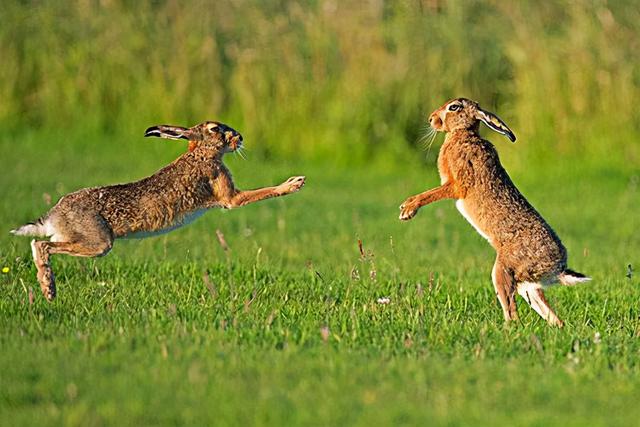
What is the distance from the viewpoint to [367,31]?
1864cm

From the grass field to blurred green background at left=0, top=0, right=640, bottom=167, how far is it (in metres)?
3.86

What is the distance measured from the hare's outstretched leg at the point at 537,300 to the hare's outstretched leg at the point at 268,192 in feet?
5.01

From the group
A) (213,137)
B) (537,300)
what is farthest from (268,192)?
(537,300)

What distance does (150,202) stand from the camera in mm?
8547

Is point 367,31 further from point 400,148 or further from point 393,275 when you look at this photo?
point 393,275

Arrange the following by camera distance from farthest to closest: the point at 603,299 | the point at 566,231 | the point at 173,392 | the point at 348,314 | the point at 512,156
Answer: the point at 512,156
the point at 566,231
the point at 603,299
the point at 348,314
the point at 173,392

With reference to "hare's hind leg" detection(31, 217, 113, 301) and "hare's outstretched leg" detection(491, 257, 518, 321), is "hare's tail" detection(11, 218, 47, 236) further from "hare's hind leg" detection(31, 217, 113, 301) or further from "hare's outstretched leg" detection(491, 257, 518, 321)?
"hare's outstretched leg" detection(491, 257, 518, 321)

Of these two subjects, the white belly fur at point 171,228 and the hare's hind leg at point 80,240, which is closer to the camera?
the hare's hind leg at point 80,240

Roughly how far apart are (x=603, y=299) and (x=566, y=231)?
3.96 metres

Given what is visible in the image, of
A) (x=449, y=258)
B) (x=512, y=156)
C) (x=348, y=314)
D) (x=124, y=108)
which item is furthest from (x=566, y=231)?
(x=124, y=108)

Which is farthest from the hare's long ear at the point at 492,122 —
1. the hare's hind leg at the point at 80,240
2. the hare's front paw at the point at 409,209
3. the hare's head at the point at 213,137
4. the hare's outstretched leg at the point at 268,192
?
the hare's hind leg at the point at 80,240

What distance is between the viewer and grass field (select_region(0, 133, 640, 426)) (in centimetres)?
582

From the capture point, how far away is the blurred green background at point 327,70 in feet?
56.4

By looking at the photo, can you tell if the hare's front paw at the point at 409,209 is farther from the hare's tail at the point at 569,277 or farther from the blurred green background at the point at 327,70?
the blurred green background at the point at 327,70
